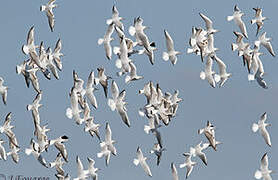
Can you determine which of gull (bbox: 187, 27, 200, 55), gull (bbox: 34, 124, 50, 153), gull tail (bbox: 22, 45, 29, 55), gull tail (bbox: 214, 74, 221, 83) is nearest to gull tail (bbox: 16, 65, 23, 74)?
gull tail (bbox: 22, 45, 29, 55)

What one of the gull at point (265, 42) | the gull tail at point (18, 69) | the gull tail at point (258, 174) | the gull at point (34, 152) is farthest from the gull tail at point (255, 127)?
the gull tail at point (18, 69)

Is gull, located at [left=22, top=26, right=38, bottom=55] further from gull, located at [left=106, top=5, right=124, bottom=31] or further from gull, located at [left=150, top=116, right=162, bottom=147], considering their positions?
gull, located at [left=150, top=116, right=162, bottom=147]

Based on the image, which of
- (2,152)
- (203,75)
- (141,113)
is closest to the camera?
(141,113)

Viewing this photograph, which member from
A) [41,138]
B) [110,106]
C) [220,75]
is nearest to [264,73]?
[220,75]

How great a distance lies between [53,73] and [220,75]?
7.30 m

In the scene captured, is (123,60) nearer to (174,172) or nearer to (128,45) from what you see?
(128,45)

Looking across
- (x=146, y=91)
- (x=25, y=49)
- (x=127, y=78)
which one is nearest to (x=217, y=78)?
(x=146, y=91)

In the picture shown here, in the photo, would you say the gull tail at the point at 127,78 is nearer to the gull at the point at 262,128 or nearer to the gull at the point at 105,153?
the gull at the point at 105,153

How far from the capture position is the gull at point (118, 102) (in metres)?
49.7

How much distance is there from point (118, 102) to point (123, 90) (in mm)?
708

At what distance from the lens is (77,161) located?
5422 cm

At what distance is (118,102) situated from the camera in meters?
50.2

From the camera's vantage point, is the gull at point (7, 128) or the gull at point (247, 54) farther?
the gull at point (7, 128)

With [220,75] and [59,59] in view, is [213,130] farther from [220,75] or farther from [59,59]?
[59,59]
